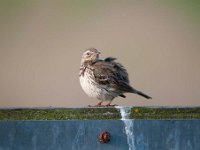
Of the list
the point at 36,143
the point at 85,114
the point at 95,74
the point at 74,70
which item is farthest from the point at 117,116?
the point at 74,70

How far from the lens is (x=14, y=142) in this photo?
9.66 metres

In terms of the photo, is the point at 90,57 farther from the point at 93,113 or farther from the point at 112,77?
the point at 93,113

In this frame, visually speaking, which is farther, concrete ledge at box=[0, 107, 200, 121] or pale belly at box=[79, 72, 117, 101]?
pale belly at box=[79, 72, 117, 101]

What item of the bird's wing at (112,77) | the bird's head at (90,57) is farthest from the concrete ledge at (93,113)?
the bird's head at (90,57)

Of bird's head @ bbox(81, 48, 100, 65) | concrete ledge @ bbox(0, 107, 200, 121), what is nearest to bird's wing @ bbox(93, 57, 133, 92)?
bird's head @ bbox(81, 48, 100, 65)

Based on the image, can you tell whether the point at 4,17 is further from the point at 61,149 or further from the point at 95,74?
the point at 61,149

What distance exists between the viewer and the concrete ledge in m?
10.2

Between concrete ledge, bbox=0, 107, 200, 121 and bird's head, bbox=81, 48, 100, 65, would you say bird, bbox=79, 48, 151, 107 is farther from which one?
concrete ledge, bbox=0, 107, 200, 121

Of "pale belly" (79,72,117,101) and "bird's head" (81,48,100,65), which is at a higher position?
"bird's head" (81,48,100,65)

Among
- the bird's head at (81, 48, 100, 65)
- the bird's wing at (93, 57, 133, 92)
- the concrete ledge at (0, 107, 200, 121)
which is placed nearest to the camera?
the concrete ledge at (0, 107, 200, 121)

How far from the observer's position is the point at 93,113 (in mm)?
10438

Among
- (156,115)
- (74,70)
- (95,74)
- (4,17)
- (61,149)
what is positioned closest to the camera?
(61,149)

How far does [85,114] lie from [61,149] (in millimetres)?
836

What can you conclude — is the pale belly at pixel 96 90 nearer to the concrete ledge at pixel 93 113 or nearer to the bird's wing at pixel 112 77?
the bird's wing at pixel 112 77
